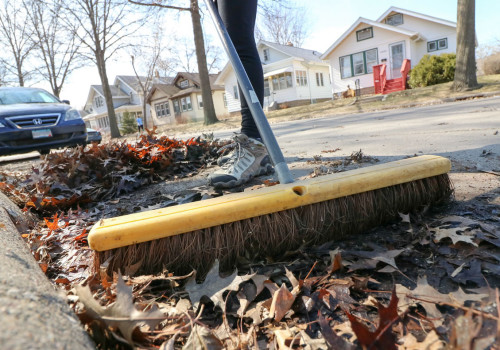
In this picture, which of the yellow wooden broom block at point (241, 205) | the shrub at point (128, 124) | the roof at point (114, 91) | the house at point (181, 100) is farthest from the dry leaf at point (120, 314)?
the roof at point (114, 91)

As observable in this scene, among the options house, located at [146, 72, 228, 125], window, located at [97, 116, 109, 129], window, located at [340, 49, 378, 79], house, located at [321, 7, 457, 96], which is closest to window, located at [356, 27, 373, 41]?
house, located at [321, 7, 457, 96]

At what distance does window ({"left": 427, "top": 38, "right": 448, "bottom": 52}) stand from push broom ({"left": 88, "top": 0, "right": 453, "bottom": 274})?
79.9 ft

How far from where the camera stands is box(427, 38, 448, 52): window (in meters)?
21.1

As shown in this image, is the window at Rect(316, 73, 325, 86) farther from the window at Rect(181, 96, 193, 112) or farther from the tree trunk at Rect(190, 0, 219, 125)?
the tree trunk at Rect(190, 0, 219, 125)

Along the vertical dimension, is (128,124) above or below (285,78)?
below

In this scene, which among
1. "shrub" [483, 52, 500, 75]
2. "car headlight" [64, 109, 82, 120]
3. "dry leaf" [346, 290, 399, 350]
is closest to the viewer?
"dry leaf" [346, 290, 399, 350]

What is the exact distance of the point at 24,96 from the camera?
7555 millimetres

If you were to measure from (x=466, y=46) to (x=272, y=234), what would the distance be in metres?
13.9

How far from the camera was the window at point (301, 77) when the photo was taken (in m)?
27.7

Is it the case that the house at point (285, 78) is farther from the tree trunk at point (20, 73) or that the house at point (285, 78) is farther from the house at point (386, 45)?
the tree trunk at point (20, 73)

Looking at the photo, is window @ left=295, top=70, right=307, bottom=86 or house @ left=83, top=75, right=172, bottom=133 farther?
house @ left=83, top=75, right=172, bottom=133

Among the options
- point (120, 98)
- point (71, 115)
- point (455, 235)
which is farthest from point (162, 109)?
point (455, 235)

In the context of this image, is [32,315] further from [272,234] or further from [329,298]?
[272,234]

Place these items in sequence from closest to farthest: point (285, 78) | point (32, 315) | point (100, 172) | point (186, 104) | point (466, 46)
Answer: point (32, 315)
point (100, 172)
point (466, 46)
point (285, 78)
point (186, 104)
